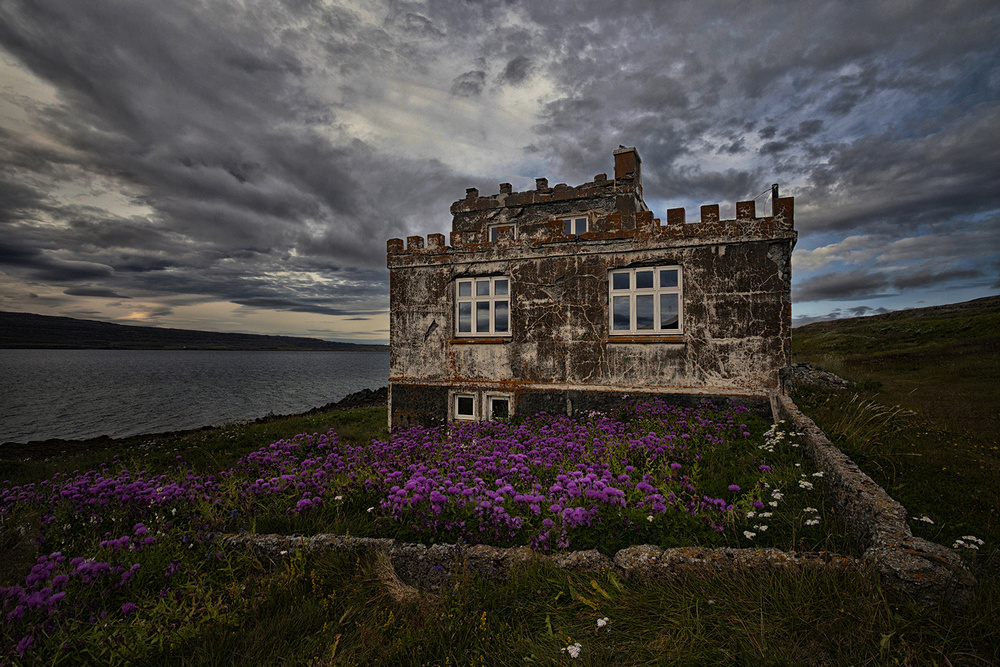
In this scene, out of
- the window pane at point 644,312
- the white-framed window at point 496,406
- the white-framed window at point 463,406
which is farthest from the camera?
the white-framed window at point 463,406

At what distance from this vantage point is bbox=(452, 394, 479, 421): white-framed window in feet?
43.2

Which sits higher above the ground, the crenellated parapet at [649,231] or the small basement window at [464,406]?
the crenellated parapet at [649,231]

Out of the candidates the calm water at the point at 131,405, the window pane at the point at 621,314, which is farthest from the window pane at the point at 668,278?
the calm water at the point at 131,405

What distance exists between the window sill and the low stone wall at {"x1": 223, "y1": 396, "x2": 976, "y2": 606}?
18.9 ft

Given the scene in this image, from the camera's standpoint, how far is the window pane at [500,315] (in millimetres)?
12789

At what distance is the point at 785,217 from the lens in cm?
1004

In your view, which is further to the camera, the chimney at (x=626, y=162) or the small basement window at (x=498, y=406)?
the chimney at (x=626, y=162)

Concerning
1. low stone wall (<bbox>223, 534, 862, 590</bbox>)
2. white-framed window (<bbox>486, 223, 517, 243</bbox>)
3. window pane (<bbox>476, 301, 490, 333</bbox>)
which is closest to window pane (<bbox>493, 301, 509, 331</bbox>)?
window pane (<bbox>476, 301, 490, 333</bbox>)

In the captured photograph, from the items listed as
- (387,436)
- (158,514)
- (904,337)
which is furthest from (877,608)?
(904,337)

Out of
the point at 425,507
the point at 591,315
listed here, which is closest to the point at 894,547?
the point at 425,507

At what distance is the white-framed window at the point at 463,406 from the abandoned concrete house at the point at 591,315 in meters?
0.03

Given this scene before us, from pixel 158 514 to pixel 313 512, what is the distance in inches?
93.9

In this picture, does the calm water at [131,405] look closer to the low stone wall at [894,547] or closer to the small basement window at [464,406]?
the small basement window at [464,406]

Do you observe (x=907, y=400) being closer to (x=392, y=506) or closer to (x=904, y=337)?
(x=392, y=506)
